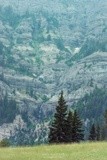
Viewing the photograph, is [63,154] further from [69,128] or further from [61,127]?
[69,128]

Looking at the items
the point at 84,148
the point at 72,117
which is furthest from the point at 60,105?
the point at 84,148

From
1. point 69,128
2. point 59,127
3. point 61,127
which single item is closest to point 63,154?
point 59,127

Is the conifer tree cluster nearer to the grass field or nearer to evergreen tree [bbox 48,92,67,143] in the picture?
evergreen tree [bbox 48,92,67,143]

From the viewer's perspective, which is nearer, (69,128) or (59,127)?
(59,127)

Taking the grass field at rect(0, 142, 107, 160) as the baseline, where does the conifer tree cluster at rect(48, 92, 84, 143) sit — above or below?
above

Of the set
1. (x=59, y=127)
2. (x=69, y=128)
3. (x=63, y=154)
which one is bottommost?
(x=63, y=154)

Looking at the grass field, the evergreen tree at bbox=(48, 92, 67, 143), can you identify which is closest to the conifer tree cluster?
the evergreen tree at bbox=(48, 92, 67, 143)

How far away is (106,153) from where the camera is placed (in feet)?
138

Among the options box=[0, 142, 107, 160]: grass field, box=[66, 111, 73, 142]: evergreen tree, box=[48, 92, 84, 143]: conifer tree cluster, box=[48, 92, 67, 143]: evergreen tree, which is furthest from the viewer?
box=[66, 111, 73, 142]: evergreen tree

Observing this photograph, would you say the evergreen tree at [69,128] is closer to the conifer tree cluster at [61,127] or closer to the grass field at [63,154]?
the conifer tree cluster at [61,127]

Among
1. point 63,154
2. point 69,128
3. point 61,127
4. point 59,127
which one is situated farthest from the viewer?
point 69,128

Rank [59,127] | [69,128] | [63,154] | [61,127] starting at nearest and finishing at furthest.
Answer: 1. [63,154]
2. [59,127]
3. [61,127]
4. [69,128]

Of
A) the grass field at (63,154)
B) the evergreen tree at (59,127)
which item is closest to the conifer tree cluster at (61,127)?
the evergreen tree at (59,127)

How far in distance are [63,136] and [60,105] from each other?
667 cm
